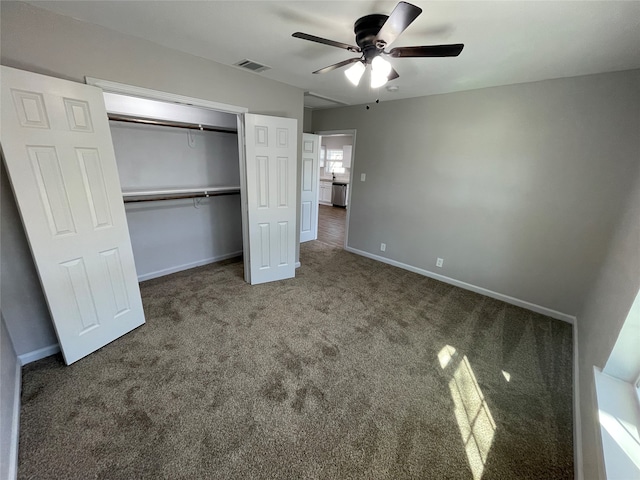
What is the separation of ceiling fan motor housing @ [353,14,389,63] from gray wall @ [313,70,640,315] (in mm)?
1987

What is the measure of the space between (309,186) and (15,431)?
14.2ft

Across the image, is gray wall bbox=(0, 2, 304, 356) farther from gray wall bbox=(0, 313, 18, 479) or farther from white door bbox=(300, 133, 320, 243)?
white door bbox=(300, 133, 320, 243)

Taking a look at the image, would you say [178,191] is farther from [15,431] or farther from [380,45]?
[380,45]

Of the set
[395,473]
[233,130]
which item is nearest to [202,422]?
[395,473]

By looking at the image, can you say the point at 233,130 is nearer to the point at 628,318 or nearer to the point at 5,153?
the point at 5,153

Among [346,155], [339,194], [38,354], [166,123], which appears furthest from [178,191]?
[346,155]

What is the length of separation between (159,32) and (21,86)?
0.98 metres

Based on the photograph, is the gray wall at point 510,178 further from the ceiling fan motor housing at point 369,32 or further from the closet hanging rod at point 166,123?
the closet hanging rod at point 166,123

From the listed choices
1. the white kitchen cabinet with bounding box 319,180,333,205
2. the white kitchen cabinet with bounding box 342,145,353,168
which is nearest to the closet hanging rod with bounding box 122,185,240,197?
the white kitchen cabinet with bounding box 319,180,333,205

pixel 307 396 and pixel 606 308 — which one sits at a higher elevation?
pixel 606 308

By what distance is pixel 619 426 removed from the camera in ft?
3.65

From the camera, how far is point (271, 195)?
124 inches

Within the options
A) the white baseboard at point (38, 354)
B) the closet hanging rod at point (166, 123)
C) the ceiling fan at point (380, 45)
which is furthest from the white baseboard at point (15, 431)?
the ceiling fan at point (380, 45)

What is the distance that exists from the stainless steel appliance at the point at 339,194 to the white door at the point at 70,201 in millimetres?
6722
